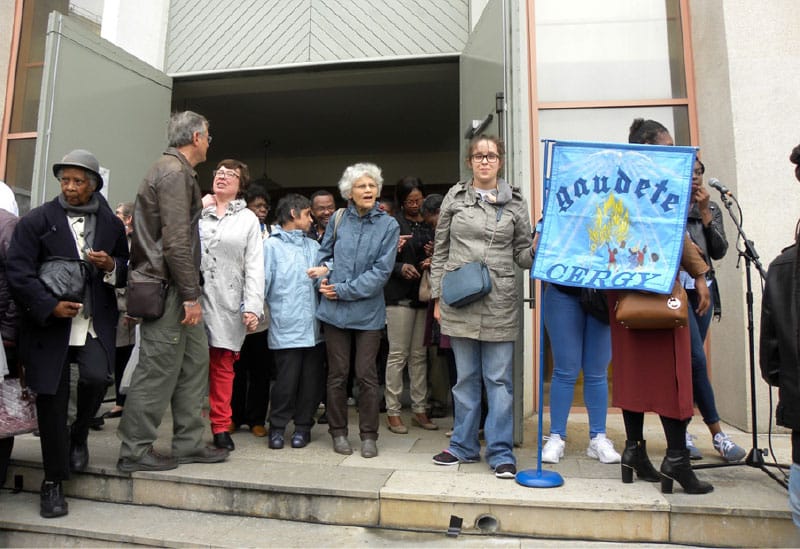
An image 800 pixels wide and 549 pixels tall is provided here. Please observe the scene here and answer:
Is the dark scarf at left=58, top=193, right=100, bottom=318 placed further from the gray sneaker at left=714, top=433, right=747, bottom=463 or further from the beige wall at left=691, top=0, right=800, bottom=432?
the beige wall at left=691, top=0, right=800, bottom=432

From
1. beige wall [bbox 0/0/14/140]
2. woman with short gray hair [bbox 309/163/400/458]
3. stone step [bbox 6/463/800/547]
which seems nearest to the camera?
stone step [bbox 6/463/800/547]

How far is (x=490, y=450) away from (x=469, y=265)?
3.72 feet

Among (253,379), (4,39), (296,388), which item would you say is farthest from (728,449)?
(4,39)

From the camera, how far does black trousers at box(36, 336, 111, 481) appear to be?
10.4ft

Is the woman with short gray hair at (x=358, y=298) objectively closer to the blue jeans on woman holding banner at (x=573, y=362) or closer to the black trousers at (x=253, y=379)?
the black trousers at (x=253, y=379)

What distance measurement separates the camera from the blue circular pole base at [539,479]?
310cm

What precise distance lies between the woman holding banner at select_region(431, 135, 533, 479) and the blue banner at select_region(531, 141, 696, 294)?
418 millimetres

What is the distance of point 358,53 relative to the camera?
20.3ft

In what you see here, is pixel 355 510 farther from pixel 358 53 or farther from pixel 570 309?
pixel 358 53

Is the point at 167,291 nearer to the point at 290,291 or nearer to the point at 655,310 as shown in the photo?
the point at 290,291

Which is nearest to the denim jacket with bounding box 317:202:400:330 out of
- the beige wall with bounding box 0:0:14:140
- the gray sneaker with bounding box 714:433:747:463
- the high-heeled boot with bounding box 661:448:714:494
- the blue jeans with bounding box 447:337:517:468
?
the blue jeans with bounding box 447:337:517:468

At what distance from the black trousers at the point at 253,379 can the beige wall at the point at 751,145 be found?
3740 mm

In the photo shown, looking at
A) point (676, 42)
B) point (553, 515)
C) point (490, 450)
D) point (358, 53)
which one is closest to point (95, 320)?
point (490, 450)

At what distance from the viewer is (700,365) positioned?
362cm
